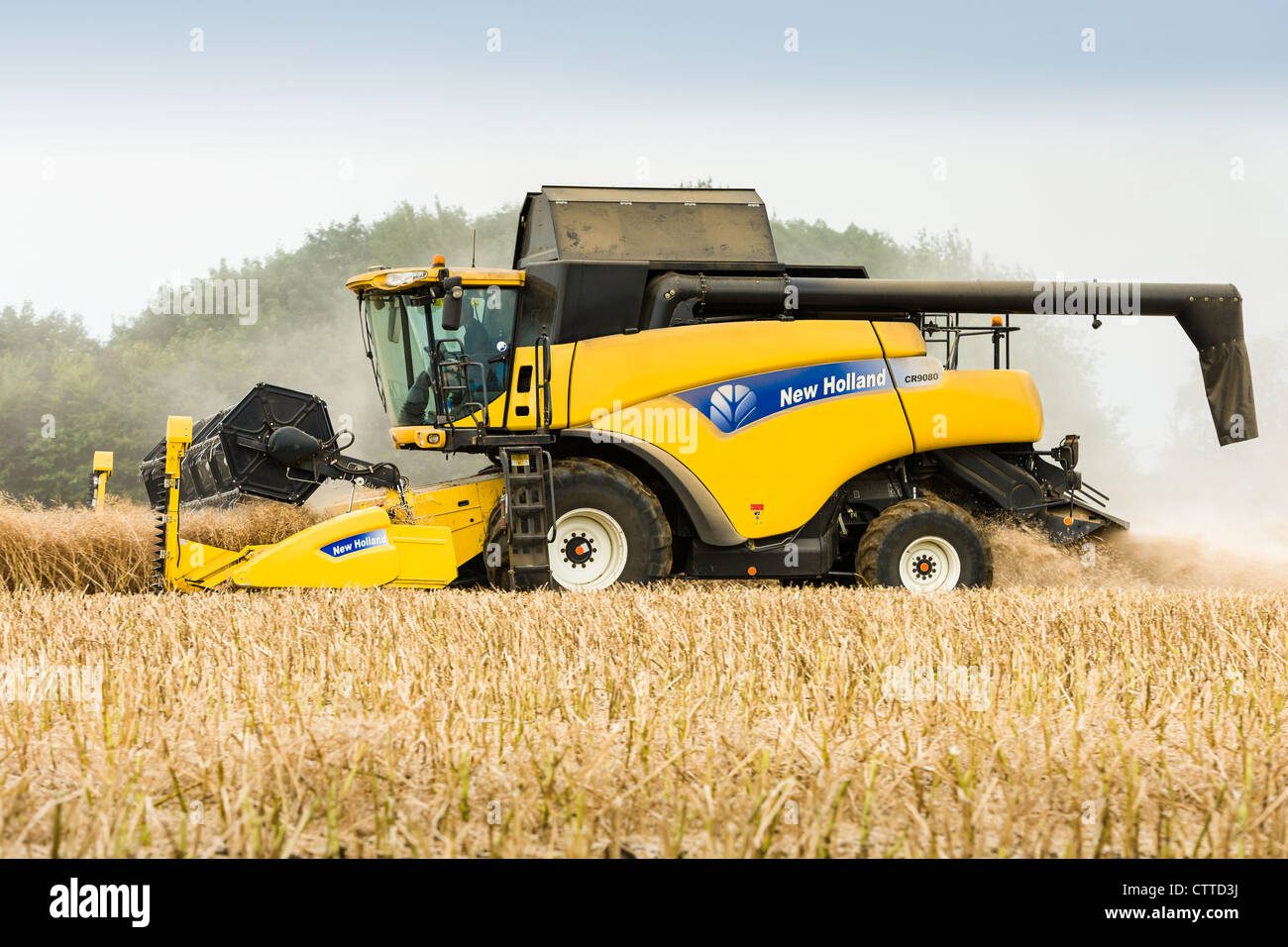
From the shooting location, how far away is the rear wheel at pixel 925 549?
30.2 ft

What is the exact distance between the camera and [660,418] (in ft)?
28.6

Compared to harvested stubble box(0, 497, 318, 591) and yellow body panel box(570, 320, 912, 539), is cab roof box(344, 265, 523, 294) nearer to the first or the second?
yellow body panel box(570, 320, 912, 539)

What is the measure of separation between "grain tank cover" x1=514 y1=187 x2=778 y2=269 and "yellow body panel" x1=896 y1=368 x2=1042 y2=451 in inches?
61.2

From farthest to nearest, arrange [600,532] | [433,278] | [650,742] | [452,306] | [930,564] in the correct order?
[930,564], [600,532], [433,278], [452,306], [650,742]

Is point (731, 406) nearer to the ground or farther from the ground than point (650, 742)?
farther from the ground

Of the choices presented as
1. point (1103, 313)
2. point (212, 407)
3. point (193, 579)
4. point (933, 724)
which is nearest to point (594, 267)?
point (193, 579)

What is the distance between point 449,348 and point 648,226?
1671 mm

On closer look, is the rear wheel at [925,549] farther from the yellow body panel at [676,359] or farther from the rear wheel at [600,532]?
the rear wheel at [600,532]

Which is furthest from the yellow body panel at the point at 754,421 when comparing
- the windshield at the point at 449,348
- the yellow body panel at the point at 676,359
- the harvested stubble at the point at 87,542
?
the harvested stubble at the point at 87,542

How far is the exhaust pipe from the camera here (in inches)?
353

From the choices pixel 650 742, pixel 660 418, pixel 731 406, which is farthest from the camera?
pixel 731 406

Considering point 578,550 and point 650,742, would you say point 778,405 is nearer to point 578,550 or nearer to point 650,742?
point 578,550

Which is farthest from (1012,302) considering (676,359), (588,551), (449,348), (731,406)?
(449,348)

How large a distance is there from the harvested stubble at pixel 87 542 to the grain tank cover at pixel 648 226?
2.96 m
